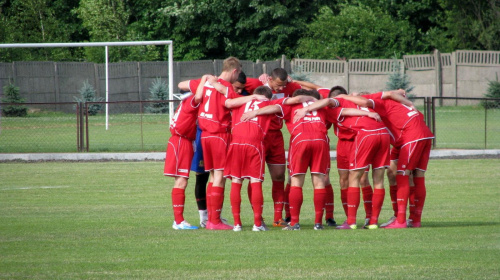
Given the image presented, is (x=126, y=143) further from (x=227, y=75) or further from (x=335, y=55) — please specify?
(x=335, y=55)

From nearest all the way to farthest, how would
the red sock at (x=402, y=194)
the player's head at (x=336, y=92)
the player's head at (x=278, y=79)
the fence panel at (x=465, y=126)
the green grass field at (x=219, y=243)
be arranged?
the green grass field at (x=219, y=243) → the red sock at (x=402, y=194) → the player's head at (x=336, y=92) → the player's head at (x=278, y=79) → the fence panel at (x=465, y=126)

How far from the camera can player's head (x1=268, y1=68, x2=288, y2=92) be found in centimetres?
1009

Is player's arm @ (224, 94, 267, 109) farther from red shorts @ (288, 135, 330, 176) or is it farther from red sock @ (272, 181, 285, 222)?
red sock @ (272, 181, 285, 222)

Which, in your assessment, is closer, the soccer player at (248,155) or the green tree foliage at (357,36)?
the soccer player at (248,155)

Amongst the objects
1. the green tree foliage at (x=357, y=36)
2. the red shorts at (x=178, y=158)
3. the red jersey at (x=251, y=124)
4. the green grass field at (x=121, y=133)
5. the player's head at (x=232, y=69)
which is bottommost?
the green grass field at (x=121, y=133)

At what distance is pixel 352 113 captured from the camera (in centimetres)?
944

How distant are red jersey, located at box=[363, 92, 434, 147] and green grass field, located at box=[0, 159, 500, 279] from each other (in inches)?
48.4

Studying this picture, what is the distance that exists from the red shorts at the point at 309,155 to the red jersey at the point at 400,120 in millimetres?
980

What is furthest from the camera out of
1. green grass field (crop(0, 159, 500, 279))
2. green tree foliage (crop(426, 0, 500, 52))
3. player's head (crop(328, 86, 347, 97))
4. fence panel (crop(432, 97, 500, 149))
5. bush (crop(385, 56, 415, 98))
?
green tree foliage (crop(426, 0, 500, 52))

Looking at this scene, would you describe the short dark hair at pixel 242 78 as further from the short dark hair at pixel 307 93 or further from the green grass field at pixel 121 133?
the green grass field at pixel 121 133

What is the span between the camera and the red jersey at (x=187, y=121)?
9.59 meters

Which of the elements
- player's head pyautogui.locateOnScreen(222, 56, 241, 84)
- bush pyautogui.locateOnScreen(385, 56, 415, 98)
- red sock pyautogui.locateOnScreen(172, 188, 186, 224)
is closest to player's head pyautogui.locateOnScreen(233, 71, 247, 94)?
player's head pyautogui.locateOnScreen(222, 56, 241, 84)

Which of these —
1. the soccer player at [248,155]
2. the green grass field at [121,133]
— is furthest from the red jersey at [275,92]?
the green grass field at [121,133]

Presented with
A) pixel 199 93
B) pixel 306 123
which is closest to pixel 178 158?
pixel 199 93
